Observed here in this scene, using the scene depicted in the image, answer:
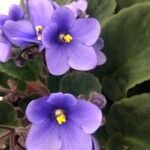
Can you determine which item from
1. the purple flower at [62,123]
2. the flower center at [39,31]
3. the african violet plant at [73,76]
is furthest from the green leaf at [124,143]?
the flower center at [39,31]

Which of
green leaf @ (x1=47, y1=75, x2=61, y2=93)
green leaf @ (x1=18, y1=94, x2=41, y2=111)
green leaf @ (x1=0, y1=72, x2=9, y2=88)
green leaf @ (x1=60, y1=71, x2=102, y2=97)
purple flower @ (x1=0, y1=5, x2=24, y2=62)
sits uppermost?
purple flower @ (x1=0, y1=5, x2=24, y2=62)

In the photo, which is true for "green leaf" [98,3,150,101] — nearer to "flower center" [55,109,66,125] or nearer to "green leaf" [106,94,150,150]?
"green leaf" [106,94,150,150]

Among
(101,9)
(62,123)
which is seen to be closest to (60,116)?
(62,123)

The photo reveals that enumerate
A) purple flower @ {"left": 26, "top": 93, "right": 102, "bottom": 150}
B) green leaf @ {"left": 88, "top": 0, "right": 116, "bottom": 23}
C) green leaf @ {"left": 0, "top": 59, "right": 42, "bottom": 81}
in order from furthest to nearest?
green leaf @ {"left": 88, "top": 0, "right": 116, "bottom": 23}
green leaf @ {"left": 0, "top": 59, "right": 42, "bottom": 81}
purple flower @ {"left": 26, "top": 93, "right": 102, "bottom": 150}

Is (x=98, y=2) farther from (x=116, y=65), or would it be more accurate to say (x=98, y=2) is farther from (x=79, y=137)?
(x=79, y=137)

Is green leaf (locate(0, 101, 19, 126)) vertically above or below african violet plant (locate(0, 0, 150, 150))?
below

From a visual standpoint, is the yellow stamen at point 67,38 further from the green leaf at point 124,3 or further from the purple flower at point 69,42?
the green leaf at point 124,3

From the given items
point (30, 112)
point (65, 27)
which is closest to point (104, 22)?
point (65, 27)

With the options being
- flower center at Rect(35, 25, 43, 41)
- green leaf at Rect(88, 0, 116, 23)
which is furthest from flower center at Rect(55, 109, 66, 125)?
green leaf at Rect(88, 0, 116, 23)
